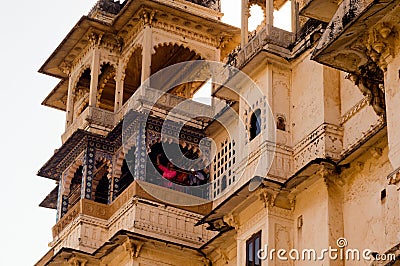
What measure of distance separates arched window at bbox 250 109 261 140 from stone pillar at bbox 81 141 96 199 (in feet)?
20.4

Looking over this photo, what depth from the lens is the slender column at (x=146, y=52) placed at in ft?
A: 94.6

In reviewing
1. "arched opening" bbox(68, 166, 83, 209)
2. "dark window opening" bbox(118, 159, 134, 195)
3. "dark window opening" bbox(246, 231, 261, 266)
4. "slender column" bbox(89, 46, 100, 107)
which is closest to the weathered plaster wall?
"dark window opening" bbox(246, 231, 261, 266)

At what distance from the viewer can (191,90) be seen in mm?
32250

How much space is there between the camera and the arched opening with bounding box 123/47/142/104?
3159cm

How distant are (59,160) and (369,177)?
38.7 feet

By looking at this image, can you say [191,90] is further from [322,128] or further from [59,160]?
[322,128]

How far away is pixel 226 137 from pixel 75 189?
5849 millimetres

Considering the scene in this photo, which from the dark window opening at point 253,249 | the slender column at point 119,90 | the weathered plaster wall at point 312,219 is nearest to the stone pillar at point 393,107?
the weathered plaster wall at point 312,219

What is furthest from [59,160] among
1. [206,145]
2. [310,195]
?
[310,195]

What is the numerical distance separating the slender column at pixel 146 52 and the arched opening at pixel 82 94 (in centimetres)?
337

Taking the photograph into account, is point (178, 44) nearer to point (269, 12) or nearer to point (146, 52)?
point (146, 52)

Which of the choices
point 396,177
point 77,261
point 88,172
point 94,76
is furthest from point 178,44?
point 396,177

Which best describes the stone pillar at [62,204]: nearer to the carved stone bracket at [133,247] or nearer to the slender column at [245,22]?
the carved stone bracket at [133,247]

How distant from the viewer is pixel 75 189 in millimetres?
31266
